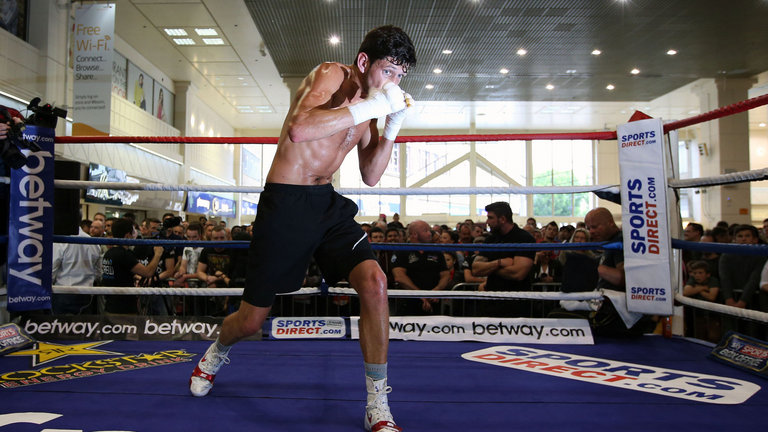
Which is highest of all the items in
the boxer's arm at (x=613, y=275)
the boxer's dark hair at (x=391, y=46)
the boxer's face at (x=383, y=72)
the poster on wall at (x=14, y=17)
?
the poster on wall at (x=14, y=17)

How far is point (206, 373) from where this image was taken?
1.60 metres

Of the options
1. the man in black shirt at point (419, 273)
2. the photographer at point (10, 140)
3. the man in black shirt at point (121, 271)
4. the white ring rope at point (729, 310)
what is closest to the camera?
the white ring rope at point (729, 310)

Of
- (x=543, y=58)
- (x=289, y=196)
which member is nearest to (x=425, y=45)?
(x=543, y=58)

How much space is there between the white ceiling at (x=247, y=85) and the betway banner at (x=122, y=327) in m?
7.55

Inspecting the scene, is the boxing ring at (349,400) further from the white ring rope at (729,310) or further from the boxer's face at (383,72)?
the boxer's face at (383,72)

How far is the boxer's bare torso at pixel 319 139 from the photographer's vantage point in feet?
4.77

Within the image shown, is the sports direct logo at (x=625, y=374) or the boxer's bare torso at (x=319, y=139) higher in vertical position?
the boxer's bare torso at (x=319, y=139)

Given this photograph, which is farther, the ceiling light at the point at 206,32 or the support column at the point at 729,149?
the support column at the point at 729,149

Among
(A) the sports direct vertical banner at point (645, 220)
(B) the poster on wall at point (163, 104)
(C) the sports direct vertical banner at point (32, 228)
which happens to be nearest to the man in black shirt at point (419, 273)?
(A) the sports direct vertical banner at point (645, 220)

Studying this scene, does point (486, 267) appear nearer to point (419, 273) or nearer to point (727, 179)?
point (419, 273)

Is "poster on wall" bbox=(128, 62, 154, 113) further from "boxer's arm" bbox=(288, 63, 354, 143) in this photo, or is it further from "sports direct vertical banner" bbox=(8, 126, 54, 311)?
"boxer's arm" bbox=(288, 63, 354, 143)

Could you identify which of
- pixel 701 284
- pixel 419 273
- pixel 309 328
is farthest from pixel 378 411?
pixel 701 284

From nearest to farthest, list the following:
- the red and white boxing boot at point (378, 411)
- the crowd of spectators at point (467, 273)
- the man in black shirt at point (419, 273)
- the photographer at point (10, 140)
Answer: the red and white boxing boot at point (378, 411), the photographer at point (10, 140), the crowd of spectators at point (467, 273), the man in black shirt at point (419, 273)

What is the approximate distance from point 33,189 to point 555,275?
3.57 meters
